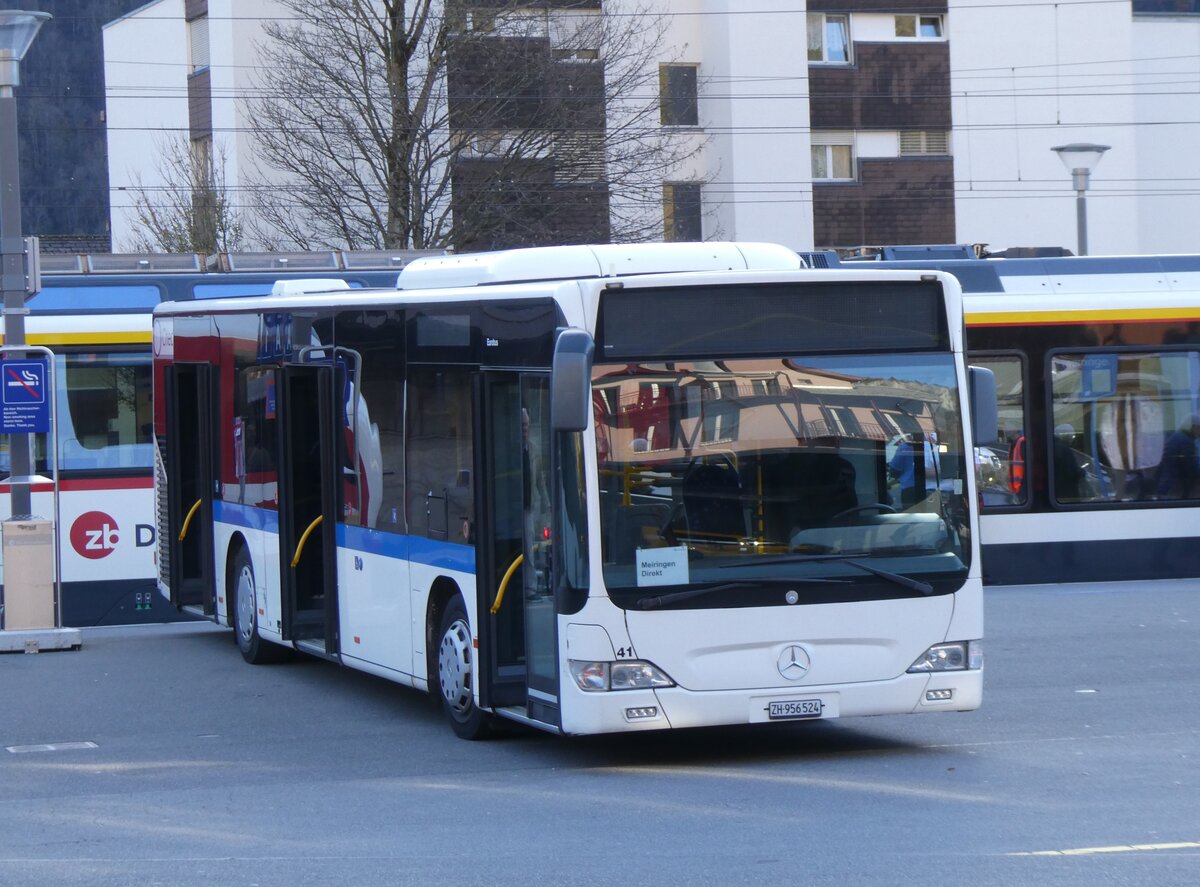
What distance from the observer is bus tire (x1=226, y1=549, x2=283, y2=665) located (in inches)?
554

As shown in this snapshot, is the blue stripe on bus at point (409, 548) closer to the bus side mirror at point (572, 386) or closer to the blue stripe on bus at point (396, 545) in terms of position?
the blue stripe on bus at point (396, 545)

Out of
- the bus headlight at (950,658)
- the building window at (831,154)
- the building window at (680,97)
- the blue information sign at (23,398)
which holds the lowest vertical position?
the bus headlight at (950,658)

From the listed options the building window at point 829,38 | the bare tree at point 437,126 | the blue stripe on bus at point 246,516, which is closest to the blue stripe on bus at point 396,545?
the blue stripe on bus at point 246,516

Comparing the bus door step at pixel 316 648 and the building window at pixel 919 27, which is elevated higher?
the building window at pixel 919 27

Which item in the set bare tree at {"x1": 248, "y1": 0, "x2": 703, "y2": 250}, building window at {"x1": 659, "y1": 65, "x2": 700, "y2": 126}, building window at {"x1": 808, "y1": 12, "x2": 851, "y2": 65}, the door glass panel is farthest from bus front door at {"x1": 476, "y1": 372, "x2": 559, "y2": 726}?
building window at {"x1": 808, "y1": 12, "x2": 851, "y2": 65}

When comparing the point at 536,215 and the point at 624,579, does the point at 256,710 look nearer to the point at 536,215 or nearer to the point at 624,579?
the point at 624,579

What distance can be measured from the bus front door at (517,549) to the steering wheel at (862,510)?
1473 mm

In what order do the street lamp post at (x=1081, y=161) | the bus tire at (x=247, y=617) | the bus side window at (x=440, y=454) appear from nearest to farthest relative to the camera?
the bus side window at (x=440, y=454)
the bus tire at (x=247, y=617)
the street lamp post at (x=1081, y=161)

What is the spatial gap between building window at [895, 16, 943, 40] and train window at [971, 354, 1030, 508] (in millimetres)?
26639

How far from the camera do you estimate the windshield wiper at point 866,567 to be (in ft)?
30.5

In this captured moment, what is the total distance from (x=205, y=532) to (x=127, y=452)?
8.81 ft

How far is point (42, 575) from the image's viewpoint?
14867 mm

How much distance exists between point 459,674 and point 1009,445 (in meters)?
9.45

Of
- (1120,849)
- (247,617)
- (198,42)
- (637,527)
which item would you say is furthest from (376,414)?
(198,42)
